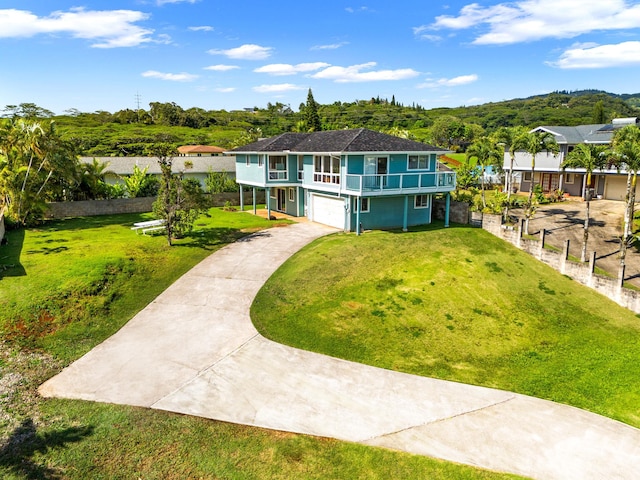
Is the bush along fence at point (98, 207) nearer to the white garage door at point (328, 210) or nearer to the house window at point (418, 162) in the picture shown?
the white garage door at point (328, 210)

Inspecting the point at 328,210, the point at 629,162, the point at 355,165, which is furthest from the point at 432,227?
the point at 629,162

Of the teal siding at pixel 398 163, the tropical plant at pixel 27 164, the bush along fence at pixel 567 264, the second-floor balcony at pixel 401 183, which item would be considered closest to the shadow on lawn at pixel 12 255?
the tropical plant at pixel 27 164

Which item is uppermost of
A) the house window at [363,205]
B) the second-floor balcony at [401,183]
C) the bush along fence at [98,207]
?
the second-floor balcony at [401,183]

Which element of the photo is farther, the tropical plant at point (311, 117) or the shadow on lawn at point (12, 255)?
the tropical plant at point (311, 117)

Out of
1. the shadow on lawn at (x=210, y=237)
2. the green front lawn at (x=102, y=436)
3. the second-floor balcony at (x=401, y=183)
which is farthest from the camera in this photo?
the second-floor balcony at (x=401, y=183)

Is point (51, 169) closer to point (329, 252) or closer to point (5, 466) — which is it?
point (329, 252)

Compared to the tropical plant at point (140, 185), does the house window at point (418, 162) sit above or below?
above
